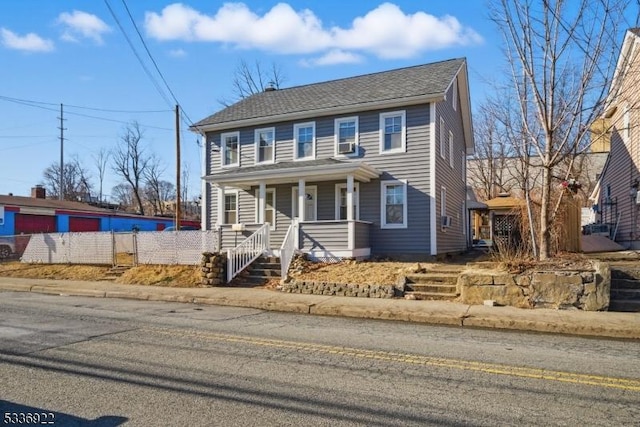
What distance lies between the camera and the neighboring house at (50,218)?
104ft

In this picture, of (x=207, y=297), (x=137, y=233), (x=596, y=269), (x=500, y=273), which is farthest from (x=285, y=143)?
(x=596, y=269)

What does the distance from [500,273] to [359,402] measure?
24.2 ft

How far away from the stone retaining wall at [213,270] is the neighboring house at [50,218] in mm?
21298

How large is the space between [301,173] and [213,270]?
4.67m

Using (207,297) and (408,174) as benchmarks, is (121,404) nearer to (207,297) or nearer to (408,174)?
(207,297)

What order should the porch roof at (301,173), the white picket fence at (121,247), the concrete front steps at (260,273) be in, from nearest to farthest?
the concrete front steps at (260,273)
the porch roof at (301,173)
the white picket fence at (121,247)

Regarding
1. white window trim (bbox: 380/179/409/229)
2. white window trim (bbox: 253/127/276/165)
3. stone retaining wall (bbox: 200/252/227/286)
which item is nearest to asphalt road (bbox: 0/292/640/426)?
stone retaining wall (bbox: 200/252/227/286)

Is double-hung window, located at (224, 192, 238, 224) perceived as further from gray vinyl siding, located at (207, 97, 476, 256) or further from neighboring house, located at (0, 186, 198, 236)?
neighboring house, located at (0, 186, 198, 236)

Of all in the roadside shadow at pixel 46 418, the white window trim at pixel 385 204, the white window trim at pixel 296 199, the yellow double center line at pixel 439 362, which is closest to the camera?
the roadside shadow at pixel 46 418

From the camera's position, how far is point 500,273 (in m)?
10.8

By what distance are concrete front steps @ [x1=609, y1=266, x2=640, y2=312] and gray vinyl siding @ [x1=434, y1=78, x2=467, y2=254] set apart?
7.38 meters

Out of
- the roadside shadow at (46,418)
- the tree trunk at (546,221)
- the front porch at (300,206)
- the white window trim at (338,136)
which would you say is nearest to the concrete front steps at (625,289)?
the tree trunk at (546,221)

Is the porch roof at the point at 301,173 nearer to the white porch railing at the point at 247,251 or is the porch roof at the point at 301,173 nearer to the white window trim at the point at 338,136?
the white window trim at the point at 338,136

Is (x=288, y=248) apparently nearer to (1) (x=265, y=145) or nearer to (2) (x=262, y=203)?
(2) (x=262, y=203)
